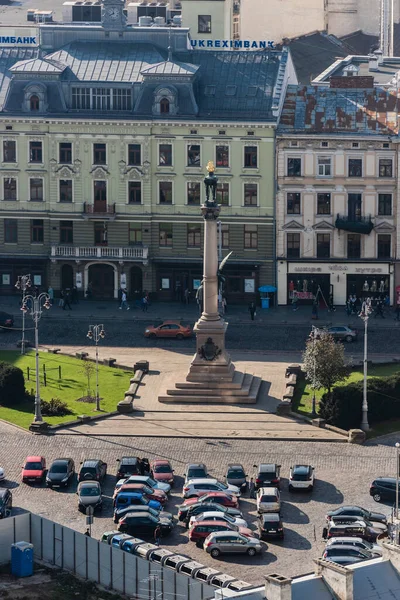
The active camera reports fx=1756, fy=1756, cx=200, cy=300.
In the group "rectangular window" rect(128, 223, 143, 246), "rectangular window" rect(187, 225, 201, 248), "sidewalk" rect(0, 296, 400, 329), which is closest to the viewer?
"sidewalk" rect(0, 296, 400, 329)

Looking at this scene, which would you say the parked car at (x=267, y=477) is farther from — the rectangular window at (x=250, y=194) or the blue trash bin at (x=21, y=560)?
the rectangular window at (x=250, y=194)

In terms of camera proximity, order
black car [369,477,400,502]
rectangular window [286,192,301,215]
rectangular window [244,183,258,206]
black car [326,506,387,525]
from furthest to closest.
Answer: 1. rectangular window [244,183,258,206]
2. rectangular window [286,192,301,215]
3. black car [369,477,400,502]
4. black car [326,506,387,525]

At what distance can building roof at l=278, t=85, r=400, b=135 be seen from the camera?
139375 mm

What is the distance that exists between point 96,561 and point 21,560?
11.8 ft

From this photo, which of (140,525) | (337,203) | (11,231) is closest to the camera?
(140,525)

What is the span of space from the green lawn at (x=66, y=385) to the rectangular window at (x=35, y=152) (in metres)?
23.2

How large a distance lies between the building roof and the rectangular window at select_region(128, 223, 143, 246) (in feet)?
45.8

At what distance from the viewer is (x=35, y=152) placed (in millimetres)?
142125

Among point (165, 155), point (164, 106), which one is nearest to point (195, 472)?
point (165, 155)

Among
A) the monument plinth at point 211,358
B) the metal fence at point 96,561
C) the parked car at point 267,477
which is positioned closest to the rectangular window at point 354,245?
the monument plinth at point 211,358

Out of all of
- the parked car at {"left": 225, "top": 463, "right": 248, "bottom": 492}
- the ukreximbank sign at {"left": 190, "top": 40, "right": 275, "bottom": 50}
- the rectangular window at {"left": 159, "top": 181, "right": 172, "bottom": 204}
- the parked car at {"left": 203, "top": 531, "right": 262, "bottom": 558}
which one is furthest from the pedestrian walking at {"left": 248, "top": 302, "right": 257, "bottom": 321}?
the parked car at {"left": 203, "top": 531, "right": 262, "bottom": 558}

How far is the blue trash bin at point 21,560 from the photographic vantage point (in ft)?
269

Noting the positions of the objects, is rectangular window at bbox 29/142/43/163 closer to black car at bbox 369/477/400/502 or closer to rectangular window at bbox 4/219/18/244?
rectangular window at bbox 4/219/18/244

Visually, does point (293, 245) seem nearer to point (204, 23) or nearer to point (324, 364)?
point (204, 23)
